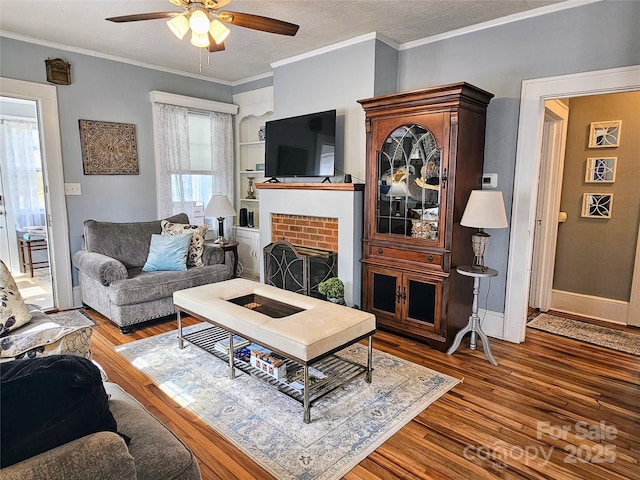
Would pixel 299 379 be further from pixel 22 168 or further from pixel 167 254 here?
pixel 22 168

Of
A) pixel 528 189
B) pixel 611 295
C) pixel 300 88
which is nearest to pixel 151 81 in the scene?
pixel 300 88

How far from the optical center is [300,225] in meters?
4.16

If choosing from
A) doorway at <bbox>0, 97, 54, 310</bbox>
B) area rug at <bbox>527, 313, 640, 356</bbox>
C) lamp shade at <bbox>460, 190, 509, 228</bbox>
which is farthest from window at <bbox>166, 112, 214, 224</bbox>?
area rug at <bbox>527, 313, 640, 356</bbox>

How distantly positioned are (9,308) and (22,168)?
457cm

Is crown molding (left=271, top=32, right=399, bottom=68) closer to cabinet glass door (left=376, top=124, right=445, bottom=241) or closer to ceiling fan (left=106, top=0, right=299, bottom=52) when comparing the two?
cabinet glass door (left=376, top=124, right=445, bottom=241)

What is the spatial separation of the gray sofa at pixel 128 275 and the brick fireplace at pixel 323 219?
0.74 m

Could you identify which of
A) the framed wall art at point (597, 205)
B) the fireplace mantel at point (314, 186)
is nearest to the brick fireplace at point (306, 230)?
the fireplace mantel at point (314, 186)

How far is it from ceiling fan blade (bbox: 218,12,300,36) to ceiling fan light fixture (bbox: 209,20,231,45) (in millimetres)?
45

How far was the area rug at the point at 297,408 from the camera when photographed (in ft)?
6.34

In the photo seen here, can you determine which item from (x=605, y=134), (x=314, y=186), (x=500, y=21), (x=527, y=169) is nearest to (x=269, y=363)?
(x=314, y=186)

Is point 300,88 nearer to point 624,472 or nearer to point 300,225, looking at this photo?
point 300,225

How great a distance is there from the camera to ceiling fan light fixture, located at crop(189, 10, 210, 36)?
82.9 inches

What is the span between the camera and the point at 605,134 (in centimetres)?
383

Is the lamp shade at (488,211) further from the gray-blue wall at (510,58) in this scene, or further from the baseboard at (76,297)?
the baseboard at (76,297)
